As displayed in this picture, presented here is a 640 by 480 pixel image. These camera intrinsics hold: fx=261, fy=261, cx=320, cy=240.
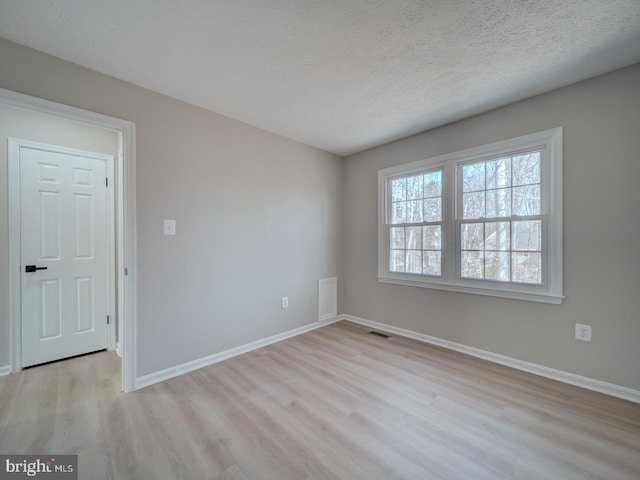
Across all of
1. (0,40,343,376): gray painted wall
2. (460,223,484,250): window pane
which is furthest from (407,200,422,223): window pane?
(0,40,343,376): gray painted wall

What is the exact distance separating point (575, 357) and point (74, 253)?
483cm

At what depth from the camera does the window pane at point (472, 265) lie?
2762 millimetres

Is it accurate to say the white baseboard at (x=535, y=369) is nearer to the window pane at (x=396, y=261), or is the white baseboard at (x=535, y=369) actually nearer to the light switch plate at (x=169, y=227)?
the window pane at (x=396, y=261)

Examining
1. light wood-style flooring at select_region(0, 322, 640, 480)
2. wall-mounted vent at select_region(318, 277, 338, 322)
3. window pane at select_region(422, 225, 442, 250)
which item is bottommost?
light wood-style flooring at select_region(0, 322, 640, 480)

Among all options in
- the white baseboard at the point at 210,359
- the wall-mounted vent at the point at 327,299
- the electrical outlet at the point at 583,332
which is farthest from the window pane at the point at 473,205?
the white baseboard at the point at 210,359

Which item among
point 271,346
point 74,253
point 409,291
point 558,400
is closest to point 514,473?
point 558,400

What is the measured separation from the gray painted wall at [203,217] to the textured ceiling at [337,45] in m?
0.20

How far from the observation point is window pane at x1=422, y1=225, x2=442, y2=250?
3.10 m

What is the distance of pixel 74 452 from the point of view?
4.92 ft

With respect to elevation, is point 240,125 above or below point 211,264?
above

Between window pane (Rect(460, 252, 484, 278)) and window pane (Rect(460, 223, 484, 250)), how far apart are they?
0.25ft

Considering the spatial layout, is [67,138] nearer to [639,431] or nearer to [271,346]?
[271,346]

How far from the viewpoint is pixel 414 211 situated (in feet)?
11.0

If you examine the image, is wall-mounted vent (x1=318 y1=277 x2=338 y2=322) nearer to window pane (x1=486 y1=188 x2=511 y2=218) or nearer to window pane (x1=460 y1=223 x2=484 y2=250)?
window pane (x1=460 y1=223 x2=484 y2=250)
